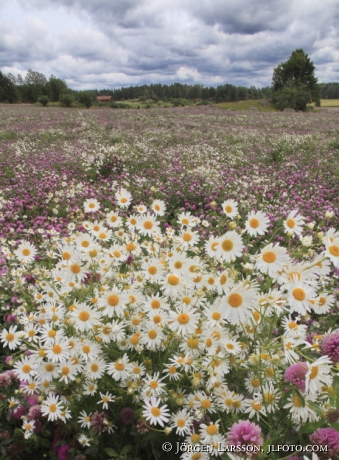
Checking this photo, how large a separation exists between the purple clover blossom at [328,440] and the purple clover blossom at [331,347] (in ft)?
1.01

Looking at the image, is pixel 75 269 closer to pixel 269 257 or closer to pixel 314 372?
pixel 269 257

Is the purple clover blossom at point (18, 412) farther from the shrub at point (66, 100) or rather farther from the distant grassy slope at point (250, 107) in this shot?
the shrub at point (66, 100)

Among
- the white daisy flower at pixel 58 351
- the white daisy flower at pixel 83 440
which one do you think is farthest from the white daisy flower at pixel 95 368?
the white daisy flower at pixel 83 440

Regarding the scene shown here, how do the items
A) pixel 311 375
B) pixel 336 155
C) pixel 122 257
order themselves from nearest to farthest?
pixel 311 375 < pixel 122 257 < pixel 336 155

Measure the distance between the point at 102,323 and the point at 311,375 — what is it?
43.3 inches

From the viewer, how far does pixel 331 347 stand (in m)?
1.48

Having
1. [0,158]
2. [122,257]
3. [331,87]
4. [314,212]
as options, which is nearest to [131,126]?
[0,158]

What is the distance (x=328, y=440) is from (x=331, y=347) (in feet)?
1.31

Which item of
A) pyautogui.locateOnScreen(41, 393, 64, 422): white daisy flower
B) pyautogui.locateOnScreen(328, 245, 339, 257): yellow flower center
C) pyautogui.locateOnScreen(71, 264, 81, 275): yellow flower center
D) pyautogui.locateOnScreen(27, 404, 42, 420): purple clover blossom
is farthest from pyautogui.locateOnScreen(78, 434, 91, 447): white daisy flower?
pyautogui.locateOnScreen(328, 245, 339, 257): yellow flower center

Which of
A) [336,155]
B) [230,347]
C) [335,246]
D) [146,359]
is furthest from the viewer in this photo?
[336,155]

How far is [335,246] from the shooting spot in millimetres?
1394

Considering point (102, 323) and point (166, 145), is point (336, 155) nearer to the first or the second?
point (166, 145)

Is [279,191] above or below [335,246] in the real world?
below

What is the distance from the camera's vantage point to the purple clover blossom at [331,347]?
145 cm
